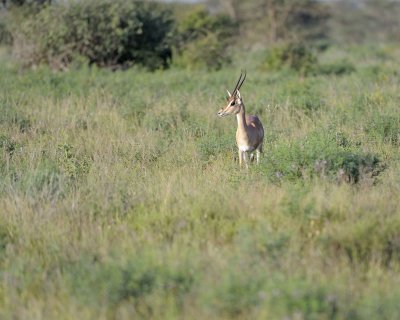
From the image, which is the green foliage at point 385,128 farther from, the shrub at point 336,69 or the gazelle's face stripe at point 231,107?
the shrub at point 336,69

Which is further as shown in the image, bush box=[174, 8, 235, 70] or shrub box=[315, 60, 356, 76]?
bush box=[174, 8, 235, 70]

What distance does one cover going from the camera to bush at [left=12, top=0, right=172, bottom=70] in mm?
17375

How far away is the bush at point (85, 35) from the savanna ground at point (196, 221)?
7913mm

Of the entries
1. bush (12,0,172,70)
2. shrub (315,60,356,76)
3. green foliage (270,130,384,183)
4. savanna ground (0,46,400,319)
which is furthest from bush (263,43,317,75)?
green foliage (270,130,384,183)

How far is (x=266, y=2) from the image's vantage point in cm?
3098

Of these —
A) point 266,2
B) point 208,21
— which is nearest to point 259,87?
point 208,21

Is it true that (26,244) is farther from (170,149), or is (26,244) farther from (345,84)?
(345,84)

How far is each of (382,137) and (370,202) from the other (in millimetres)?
3227

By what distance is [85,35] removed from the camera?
17312 mm

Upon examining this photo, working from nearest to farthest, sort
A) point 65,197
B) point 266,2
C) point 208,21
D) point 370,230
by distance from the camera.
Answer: point 370,230 → point 65,197 → point 208,21 → point 266,2

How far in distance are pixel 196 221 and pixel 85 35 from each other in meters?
12.9

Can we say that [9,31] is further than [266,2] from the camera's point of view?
No

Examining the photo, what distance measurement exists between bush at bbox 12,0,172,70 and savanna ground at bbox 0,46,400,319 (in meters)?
7.91

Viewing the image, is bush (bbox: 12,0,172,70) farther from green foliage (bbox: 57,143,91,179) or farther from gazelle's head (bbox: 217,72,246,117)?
gazelle's head (bbox: 217,72,246,117)
